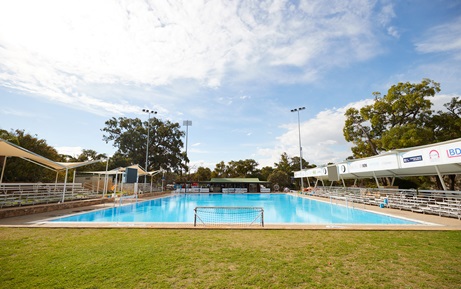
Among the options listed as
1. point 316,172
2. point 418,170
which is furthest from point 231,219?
point 316,172

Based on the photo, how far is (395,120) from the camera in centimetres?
2280

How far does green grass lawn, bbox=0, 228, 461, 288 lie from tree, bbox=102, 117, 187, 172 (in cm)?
3176

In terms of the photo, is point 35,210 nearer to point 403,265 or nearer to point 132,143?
point 403,265

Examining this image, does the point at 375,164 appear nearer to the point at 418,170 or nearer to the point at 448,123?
the point at 418,170

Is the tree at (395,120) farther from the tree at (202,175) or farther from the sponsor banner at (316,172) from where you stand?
the tree at (202,175)

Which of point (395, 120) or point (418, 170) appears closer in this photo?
point (418, 170)

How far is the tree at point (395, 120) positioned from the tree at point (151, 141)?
90.4ft

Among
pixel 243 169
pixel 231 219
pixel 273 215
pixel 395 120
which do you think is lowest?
pixel 273 215

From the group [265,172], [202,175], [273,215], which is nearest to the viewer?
[273,215]

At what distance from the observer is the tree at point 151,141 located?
1446 inches

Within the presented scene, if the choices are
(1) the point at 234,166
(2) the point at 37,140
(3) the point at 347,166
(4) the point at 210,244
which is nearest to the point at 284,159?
(1) the point at 234,166

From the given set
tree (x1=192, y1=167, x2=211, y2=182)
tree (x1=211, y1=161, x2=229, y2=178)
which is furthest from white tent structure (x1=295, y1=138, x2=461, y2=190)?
tree (x1=192, y1=167, x2=211, y2=182)

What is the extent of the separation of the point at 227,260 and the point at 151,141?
3672 cm

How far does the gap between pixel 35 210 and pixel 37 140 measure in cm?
1473
